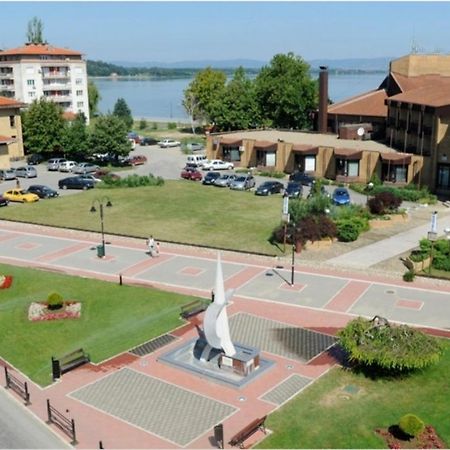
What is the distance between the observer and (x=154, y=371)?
23375mm

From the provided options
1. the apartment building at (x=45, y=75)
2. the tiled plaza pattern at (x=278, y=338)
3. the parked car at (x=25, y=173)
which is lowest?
the tiled plaza pattern at (x=278, y=338)

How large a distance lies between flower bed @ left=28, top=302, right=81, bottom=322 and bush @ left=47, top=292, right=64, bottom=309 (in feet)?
0.73

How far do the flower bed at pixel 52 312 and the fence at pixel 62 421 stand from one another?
27.5 ft

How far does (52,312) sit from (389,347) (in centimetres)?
1517

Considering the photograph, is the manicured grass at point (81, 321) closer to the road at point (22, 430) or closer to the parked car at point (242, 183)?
the road at point (22, 430)

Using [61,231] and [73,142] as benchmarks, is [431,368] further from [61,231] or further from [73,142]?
[73,142]

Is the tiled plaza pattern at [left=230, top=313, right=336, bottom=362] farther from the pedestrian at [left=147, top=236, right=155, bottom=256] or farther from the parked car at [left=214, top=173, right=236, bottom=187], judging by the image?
the parked car at [left=214, top=173, right=236, bottom=187]

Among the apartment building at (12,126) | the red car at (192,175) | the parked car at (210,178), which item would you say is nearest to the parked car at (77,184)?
the red car at (192,175)

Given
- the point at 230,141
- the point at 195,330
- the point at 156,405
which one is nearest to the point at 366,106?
the point at 230,141

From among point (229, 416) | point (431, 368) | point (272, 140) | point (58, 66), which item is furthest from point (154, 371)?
point (58, 66)

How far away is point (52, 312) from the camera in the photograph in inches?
1127

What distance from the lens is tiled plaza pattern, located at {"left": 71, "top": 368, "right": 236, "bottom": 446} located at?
19562mm

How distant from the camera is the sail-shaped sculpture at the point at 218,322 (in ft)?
74.5

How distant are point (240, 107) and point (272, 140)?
19043mm
